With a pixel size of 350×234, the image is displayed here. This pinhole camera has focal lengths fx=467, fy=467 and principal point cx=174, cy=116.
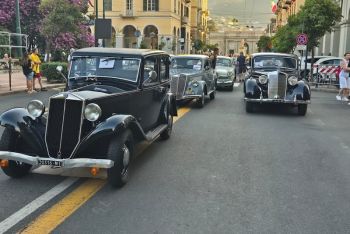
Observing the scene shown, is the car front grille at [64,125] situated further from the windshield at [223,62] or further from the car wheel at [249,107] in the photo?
the windshield at [223,62]

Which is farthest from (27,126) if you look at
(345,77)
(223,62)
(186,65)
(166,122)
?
(223,62)

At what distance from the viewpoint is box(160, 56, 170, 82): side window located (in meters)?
8.50

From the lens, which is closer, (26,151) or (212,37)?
(26,151)

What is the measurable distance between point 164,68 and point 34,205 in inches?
173

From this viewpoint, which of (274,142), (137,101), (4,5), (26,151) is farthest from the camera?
(4,5)

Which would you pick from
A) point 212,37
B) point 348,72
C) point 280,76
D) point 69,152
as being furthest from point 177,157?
point 212,37

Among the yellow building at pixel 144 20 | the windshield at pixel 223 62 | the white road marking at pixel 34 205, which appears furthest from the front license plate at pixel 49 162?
the yellow building at pixel 144 20

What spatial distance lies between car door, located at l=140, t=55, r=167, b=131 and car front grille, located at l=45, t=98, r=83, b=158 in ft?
5.72

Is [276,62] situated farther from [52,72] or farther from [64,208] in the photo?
[52,72]

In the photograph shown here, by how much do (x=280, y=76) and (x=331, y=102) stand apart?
16.0 feet

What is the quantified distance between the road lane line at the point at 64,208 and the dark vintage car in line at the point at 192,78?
7913 mm

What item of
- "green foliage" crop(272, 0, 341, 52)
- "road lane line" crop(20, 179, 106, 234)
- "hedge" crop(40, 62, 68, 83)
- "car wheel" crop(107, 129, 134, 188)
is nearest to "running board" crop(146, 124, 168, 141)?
"car wheel" crop(107, 129, 134, 188)

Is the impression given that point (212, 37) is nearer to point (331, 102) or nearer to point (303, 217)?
point (331, 102)

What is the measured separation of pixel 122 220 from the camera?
182 inches
